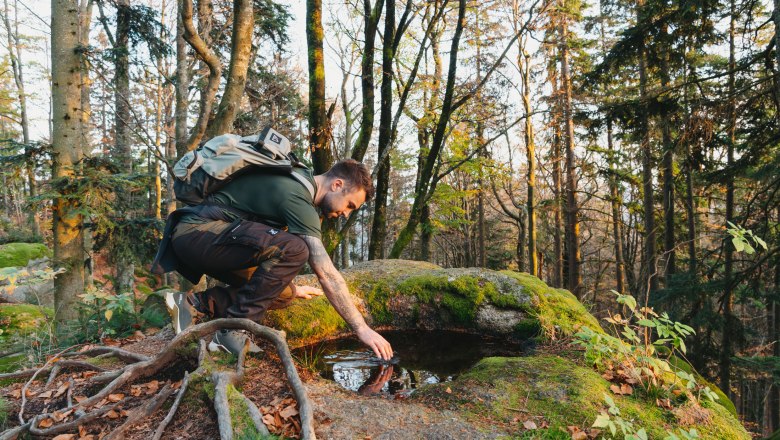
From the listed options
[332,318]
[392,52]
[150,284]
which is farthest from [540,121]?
[150,284]

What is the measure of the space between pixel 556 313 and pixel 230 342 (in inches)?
104

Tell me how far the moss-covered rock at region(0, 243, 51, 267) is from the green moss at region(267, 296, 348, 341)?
11374 mm

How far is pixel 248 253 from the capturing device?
8.62ft

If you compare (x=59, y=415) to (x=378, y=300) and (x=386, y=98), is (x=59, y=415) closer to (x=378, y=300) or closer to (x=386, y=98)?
(x=378, y=300)

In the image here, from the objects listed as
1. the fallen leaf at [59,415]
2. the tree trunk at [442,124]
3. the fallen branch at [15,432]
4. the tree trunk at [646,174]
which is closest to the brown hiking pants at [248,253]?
the fallen leaf at [59,415]

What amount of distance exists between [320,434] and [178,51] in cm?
943

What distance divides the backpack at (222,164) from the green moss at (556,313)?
227 cm

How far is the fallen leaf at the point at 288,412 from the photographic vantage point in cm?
189

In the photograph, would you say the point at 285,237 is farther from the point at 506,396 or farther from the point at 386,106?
the point at 386,106

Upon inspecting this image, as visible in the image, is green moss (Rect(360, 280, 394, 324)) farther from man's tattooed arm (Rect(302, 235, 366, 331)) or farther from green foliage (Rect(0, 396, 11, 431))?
green foliage (Rect(0, 396, 11, 431))

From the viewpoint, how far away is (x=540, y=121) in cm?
1477

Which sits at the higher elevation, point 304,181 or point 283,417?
point 304,181

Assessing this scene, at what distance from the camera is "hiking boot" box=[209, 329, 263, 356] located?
2518mm

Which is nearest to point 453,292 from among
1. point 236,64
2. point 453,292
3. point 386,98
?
point 453,292
